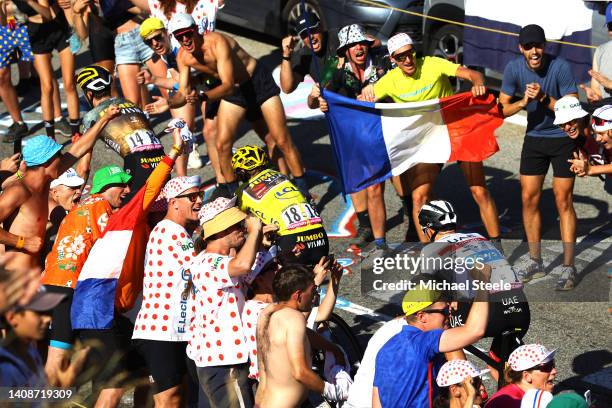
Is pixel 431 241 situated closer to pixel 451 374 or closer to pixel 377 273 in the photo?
pixel 451 374

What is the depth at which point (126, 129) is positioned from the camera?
32.2ft

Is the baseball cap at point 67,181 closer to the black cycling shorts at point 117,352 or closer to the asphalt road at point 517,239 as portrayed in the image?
the black cycling shorts at point 117,352

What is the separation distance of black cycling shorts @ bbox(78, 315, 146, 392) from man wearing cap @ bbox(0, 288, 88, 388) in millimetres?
2891

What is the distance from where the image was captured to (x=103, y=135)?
9.97 metres

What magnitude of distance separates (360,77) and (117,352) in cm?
401

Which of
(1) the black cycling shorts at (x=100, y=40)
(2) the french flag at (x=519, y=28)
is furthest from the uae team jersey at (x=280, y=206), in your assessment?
(1) the black cycling shorts at (x=100, y=40)

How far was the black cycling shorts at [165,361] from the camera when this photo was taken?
711 cm

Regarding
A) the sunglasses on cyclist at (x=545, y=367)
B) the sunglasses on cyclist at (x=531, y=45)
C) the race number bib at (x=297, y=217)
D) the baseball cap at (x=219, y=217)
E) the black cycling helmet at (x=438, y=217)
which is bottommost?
the sunglasses on cyclist at (x=545, y=367)

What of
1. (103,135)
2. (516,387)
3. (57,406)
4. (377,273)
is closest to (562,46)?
(377,273)

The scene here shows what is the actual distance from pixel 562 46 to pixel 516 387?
5213 millimetres

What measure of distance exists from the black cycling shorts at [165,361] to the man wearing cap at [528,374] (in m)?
1.94

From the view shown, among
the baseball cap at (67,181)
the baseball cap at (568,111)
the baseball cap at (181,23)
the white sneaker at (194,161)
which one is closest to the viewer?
the baseball cap at (67,181)

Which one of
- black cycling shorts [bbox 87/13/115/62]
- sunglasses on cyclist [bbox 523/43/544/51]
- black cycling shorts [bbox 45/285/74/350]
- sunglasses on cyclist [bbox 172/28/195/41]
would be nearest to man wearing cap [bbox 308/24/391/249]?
sunglasses on cyclist [bbox 172/28/195/41]

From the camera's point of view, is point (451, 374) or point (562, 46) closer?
point (451, 374)
